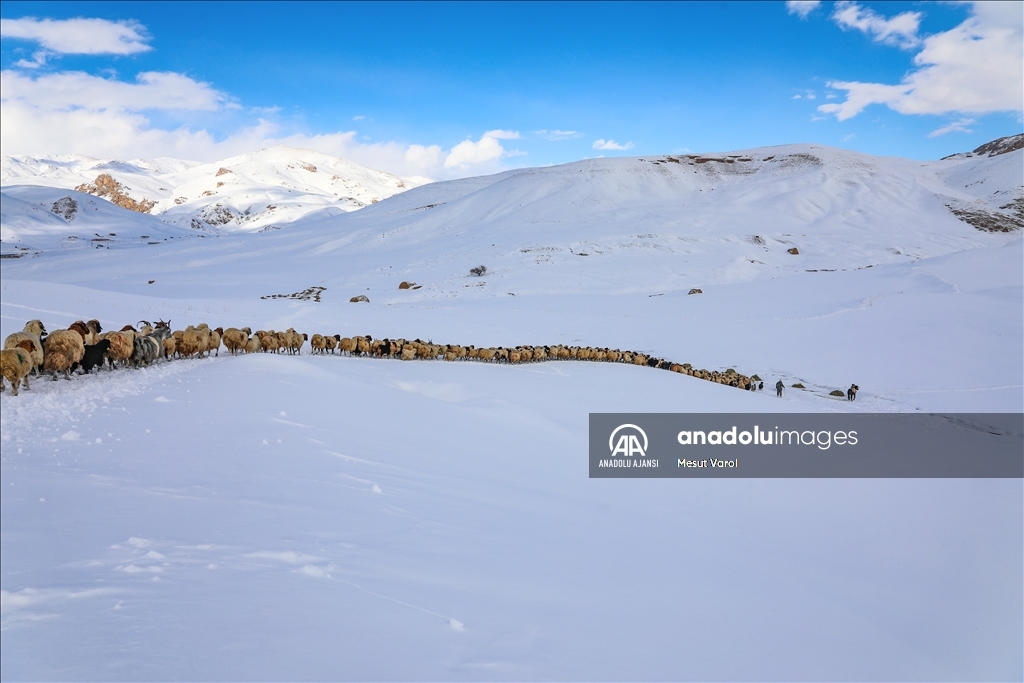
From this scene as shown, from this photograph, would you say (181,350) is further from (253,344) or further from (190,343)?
(253,344)

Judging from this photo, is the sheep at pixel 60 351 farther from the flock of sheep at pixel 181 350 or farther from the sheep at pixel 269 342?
the sheep at pixel 269 342

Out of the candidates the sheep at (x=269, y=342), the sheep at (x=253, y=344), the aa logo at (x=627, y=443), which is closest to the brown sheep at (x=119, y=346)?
the sheep at (x=253, y=344)

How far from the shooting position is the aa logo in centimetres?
1001

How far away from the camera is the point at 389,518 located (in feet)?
17.0

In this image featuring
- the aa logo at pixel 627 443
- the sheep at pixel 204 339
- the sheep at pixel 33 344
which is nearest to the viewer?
the sheep at pixel 33 344

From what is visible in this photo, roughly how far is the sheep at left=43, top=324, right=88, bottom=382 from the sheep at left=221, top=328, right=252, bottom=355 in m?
4.66

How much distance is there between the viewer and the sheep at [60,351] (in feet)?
28.8

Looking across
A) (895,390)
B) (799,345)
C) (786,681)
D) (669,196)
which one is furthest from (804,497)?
(669,196)

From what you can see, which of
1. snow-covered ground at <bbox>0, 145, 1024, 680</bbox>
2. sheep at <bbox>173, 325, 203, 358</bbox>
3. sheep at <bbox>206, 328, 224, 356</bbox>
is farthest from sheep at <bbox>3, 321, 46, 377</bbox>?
sheep at <bbox>206, 328, 224, 356</bbox>

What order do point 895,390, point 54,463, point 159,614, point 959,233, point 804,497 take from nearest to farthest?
point 159,614 → point 54,463 → point 804,497 → point 895,390 → point 959,233

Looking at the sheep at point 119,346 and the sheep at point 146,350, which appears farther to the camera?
the sheep at point 146,350

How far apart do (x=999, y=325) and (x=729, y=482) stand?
23131 mm

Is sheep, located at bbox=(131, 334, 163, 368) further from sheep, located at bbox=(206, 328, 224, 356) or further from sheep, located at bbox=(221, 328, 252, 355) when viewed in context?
sheep, located at bbox=(221, 328, 252, 355)

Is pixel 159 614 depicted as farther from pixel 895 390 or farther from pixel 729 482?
pixel 895 390
